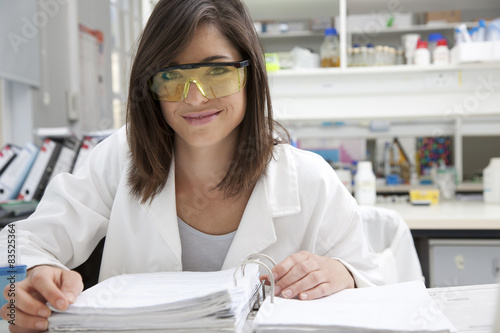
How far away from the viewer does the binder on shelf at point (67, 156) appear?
2.35 metres

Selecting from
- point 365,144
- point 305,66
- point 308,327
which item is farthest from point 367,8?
point 308,327

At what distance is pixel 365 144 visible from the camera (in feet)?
13.0

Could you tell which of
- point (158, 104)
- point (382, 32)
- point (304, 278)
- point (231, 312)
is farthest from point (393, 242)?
point (382, 32)

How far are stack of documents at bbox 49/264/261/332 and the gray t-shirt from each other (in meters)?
0.37

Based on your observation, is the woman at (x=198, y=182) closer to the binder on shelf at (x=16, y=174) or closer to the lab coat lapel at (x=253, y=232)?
the lab coat lapel at (x=253, y=232)

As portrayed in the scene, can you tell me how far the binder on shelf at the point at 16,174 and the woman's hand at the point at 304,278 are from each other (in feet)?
5.89

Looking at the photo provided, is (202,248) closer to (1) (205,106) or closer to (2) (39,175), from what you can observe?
(1) (205,106)

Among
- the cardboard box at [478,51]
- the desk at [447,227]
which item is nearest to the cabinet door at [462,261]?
the desk at [447,227]

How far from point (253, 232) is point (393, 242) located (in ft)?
2.53

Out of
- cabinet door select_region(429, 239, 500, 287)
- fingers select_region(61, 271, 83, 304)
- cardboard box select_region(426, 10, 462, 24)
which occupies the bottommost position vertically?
cabinet door select_region(429, 239, 500, 287)

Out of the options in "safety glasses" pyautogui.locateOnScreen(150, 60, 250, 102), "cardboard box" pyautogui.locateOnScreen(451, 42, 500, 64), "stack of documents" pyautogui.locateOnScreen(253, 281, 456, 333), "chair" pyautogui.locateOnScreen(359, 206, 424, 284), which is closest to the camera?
"stack of documents" pyautogui.locateOnScreen(253, 281, 456, 333)

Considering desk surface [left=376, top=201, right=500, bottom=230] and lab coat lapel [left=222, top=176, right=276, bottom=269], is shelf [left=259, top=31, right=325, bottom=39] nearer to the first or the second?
desk surface [left=376, top=201, right=500, bottom=230]

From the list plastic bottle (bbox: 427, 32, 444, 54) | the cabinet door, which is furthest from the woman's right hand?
plastic bottle (bbox: 427, 32, 444, 54)

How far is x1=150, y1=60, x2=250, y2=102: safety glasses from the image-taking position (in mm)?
1054
